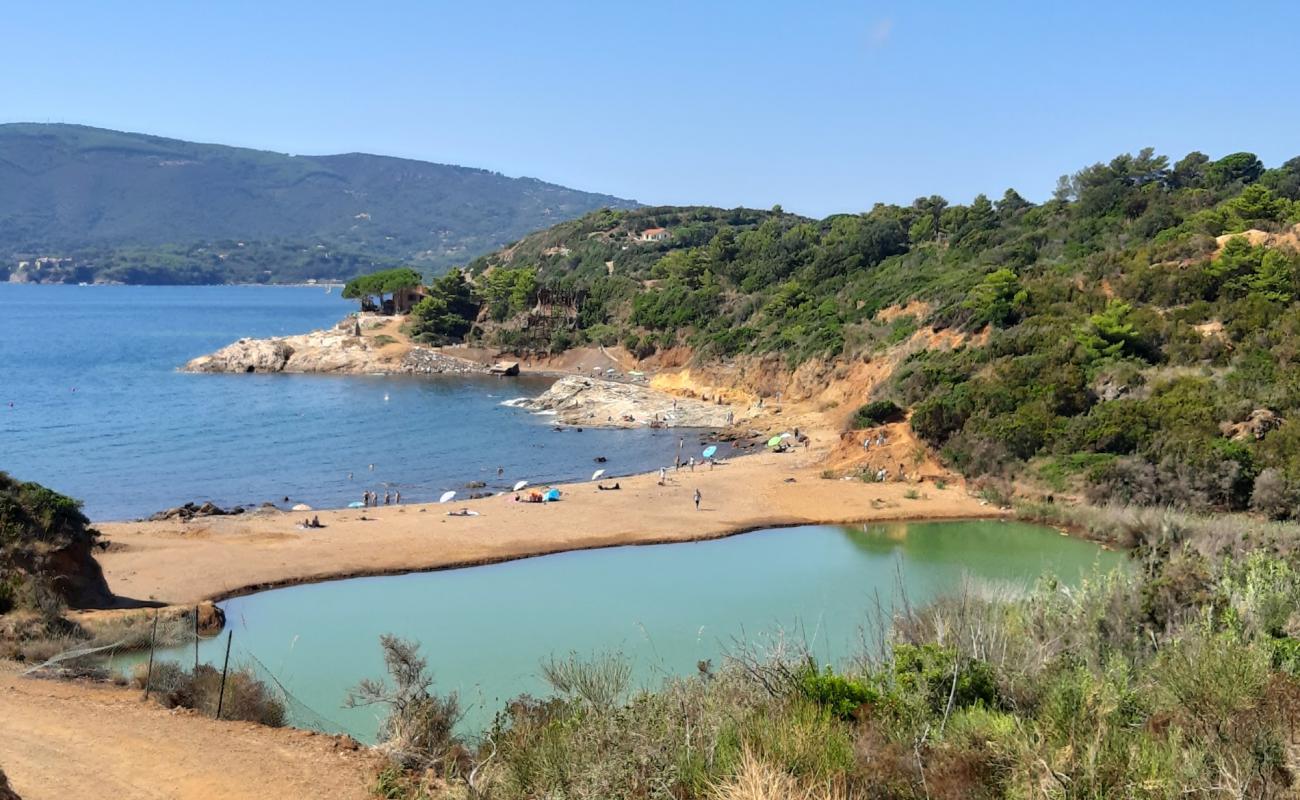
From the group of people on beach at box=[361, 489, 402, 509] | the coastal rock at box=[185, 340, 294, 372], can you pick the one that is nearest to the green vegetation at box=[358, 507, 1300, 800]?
the group of people on beach at box=[361, 489, 402, 509]

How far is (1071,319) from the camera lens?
39.4 m

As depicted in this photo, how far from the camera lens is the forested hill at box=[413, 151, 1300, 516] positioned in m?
30.2

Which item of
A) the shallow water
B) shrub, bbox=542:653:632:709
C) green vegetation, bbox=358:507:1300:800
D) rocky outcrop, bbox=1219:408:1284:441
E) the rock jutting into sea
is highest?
rocky outcrop, bbox=1219:408:1284:441

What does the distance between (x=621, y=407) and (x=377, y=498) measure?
2164 cm

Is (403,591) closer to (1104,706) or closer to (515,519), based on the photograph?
(515,519)

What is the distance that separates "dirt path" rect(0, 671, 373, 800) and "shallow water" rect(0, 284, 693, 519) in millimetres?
22540

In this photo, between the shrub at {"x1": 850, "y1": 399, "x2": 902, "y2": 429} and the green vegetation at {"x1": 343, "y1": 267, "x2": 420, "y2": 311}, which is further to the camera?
the green vegetation at {"x1": 343, "y1": 267, "x2": 420, "y2": 311}

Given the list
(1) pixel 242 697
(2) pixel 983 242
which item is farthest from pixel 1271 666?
(2) pixel 983 242

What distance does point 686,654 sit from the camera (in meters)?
18.1

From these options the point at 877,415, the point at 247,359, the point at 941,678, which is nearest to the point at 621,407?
the point at 877,415

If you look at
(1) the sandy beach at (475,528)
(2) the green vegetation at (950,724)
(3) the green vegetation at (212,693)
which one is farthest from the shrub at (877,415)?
(3) the green vegetation at (212,693)

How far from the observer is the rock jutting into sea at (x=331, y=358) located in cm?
7456

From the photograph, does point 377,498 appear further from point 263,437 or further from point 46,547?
point 46,547

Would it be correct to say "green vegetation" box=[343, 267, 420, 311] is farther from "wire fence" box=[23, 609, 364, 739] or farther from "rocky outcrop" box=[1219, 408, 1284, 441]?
"wire fence" box=[23, 609, 364, 739]
